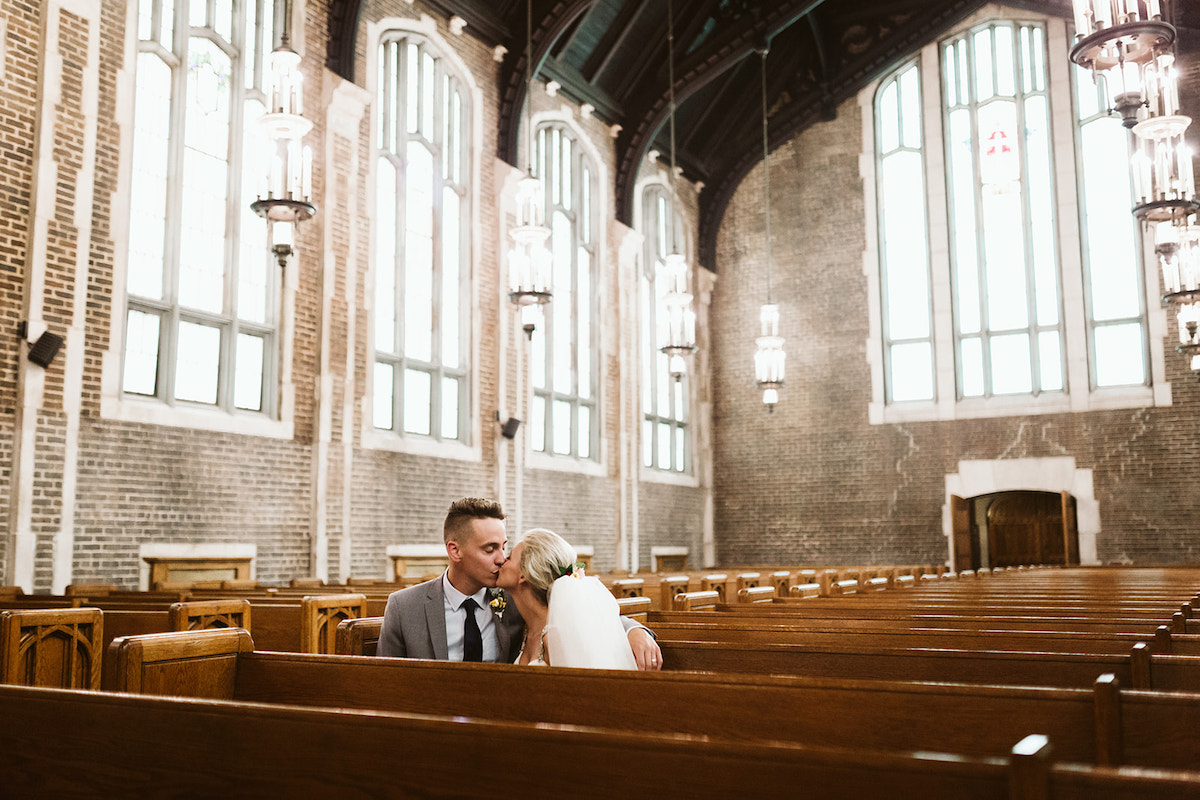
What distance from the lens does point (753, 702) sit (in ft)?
5.52

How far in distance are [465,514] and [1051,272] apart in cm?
1253

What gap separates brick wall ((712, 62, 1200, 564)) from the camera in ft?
41.7

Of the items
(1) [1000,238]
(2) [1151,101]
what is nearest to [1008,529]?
(1) [1000,238]

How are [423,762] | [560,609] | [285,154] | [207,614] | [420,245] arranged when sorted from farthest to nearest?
[420,245], [285,154], [207,614], [560,609], [423,762]

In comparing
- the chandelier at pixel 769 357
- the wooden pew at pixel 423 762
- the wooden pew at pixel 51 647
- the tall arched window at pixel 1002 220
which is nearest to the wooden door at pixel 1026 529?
the tall arched window at pixel 1002 220

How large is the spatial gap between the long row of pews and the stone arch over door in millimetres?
11818

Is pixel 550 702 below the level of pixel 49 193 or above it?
below

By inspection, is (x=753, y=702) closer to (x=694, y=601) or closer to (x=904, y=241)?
(x=694, y=601)

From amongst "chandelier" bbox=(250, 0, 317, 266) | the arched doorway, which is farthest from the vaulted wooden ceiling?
the arched doorway

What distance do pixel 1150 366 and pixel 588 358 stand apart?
279 inches

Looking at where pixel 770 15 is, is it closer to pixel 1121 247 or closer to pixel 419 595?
pixel 1121 247

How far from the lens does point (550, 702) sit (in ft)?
6.16

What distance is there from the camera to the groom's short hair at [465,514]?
2.98 meters

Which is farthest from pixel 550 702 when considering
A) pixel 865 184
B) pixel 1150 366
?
pixel 865 184
